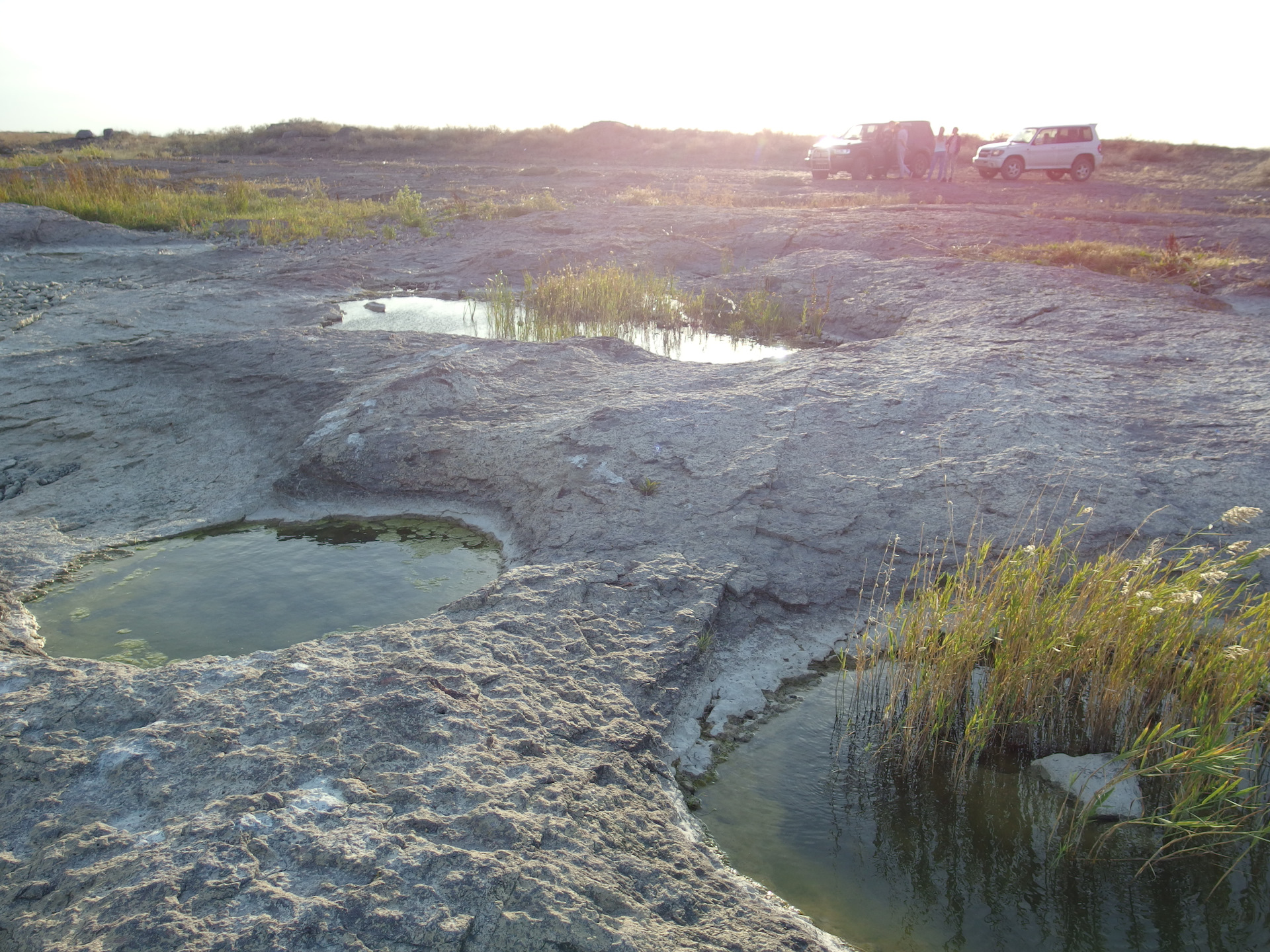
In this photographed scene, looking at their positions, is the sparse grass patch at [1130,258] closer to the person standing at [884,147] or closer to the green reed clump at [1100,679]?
the green reed clump at [1100,679]

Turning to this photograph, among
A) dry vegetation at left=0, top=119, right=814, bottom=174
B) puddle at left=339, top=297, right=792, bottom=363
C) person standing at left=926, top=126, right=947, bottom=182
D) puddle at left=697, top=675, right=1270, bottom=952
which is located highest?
dry vegetation at left=0, top=119, right=814, bottom=174

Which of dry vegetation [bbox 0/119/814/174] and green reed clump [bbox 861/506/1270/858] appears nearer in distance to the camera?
green reed clump [bbox 861/506/1270/858]

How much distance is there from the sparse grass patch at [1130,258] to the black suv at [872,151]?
13.4m

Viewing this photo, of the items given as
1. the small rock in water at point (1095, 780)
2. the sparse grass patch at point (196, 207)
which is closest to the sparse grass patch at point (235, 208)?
the sparse grass patch at point (196, 207)

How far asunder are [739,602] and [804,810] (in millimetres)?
1138

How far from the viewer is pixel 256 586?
13.2 ft

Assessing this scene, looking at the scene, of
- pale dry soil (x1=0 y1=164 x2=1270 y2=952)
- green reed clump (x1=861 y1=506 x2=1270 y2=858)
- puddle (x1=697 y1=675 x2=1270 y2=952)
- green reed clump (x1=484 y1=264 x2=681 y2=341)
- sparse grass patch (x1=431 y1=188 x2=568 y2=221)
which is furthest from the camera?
sparse grass patch (x1=431 y1=188 x2=568 y2=221)

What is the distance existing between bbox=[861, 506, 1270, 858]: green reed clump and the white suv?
21.2 metres

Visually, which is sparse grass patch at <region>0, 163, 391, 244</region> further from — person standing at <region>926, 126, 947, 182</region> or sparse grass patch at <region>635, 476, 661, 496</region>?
person standing at <region>926, 126, 947, 182</region>

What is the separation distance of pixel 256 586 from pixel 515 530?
133cm

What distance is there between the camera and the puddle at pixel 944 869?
2326mm

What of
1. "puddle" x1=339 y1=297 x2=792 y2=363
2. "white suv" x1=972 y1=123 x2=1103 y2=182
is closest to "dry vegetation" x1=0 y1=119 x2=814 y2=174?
"white suv" x1=972 y1=123 x2=1103 y2=182

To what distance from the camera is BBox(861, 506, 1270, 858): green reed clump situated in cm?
262

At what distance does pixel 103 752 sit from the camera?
8.14ft
